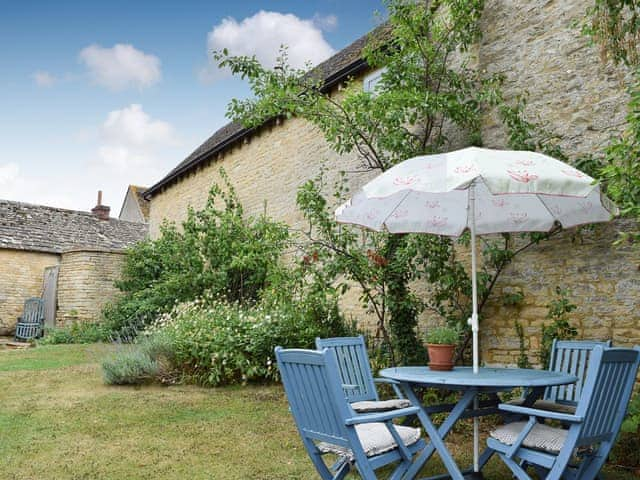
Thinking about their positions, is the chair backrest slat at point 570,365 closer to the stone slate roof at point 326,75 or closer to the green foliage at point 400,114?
the green foliage at point 400,114

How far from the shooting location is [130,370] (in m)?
7.45

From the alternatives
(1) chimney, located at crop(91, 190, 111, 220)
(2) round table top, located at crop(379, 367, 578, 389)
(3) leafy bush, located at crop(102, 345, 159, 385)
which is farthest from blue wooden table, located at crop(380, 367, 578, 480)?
(1) chimney, located at crop(91, 190, 111, 220)

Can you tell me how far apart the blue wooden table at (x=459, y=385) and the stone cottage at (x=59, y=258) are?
43.9 feet

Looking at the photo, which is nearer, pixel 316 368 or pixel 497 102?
pixel 316 368

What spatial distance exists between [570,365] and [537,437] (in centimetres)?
137

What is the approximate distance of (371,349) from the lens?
759 centimetres

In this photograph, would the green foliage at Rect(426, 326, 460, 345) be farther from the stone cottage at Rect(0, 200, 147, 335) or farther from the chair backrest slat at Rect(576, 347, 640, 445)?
the stone cottage at Rect(0, 200, 147, 335)

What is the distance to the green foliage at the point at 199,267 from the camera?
11.8m

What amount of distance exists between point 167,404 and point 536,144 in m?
5.26

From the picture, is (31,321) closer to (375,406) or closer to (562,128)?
(375,406)

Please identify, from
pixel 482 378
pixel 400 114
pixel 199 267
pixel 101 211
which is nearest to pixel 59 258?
pixel 101 211

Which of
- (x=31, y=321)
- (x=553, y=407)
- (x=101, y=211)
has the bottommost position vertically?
(x=553, y=407)

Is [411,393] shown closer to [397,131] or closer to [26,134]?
[397,131]

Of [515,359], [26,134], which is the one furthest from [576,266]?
[26,134]
